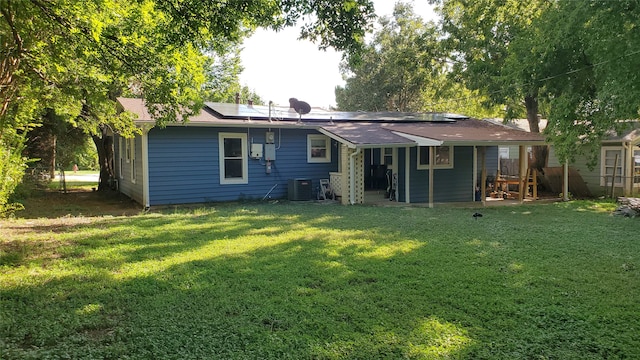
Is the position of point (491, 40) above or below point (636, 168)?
above

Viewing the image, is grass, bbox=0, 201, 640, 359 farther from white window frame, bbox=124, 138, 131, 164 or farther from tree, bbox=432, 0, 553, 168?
tree, bbox=432, 0, 553, 168

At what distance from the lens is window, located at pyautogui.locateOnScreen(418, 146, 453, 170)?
13383mm

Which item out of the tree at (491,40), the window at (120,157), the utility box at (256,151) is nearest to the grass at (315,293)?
the utility box at (256,151)

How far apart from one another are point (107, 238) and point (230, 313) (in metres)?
4.13

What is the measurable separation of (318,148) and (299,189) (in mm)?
1767

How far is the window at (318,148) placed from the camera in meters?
14.0

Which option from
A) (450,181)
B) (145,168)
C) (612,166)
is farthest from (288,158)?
(612,166)

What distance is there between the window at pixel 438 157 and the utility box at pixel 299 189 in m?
3.51

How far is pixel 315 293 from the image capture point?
4.51m

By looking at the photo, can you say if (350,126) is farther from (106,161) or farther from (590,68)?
(106,161)

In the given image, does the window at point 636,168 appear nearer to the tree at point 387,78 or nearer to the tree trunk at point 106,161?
the tree at point 387,78

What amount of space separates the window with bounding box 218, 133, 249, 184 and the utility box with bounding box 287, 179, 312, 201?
1386mm

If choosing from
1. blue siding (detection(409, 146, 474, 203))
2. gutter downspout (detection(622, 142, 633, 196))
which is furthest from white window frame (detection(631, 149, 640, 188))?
blue siding (detection(409, 146, 474, 203))

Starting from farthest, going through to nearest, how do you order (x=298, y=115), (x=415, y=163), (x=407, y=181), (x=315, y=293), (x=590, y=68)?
(x=298, y=115), (x=415, y=163), (x=407, y=181), (x=590, y=68), (x=315, y=293)
